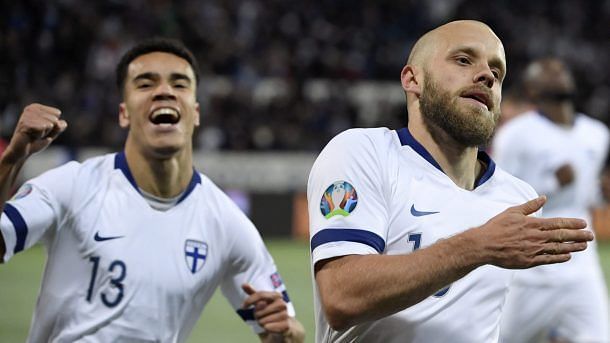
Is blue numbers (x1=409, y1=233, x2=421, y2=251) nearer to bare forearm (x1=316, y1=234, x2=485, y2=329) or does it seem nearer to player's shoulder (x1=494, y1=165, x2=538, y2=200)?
bare forearm (x1=316, y1=234, x2=485, y2=329)

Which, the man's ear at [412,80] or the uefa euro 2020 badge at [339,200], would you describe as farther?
the man's ear at [412,80]

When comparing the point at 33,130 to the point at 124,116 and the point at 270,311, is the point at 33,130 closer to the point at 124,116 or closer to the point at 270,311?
the point at 124,116

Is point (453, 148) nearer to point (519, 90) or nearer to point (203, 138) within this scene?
point (519, 90)

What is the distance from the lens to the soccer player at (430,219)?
3.19 m

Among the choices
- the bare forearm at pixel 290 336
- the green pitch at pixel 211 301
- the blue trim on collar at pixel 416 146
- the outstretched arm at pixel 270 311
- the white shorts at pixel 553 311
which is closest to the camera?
the blue trim on collar at pixel 416 146

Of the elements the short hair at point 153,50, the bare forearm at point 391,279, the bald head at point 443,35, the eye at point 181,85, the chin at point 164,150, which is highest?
the short hair at point 153,50

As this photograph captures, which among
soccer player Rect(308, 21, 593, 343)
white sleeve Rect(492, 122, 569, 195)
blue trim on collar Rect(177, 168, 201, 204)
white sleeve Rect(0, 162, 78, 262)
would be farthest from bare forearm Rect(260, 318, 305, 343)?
white sleeve Rect(492, 122, 569, 195)

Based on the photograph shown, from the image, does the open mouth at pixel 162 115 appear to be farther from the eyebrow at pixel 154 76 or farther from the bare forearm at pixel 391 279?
the bare forearm at pixel 391 279

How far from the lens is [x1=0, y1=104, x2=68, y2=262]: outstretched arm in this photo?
4.08 metres

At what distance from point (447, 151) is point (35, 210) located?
1.75 metres

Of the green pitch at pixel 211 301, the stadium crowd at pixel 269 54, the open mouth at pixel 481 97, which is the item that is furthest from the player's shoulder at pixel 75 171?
the stadium crowd at pixel 269 54

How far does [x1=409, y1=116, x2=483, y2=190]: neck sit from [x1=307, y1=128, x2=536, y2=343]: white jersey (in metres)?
0.05

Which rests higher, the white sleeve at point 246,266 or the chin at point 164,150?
the chin at point 164,150

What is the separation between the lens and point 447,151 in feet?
12.8
